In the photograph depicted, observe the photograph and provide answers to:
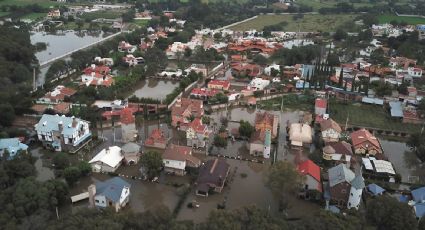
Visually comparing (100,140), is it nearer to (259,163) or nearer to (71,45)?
(259,163)

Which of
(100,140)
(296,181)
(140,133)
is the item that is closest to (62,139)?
(100,140)

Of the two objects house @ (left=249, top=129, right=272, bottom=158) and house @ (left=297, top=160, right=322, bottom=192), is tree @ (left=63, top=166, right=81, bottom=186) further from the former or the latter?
house @ (left=297, top=160, right=322, bottom=192)

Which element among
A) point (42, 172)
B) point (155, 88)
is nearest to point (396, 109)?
point (155, 88)

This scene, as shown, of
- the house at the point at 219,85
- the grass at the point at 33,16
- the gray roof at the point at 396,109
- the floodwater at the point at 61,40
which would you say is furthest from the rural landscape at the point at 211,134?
the grass at the point at 33,16

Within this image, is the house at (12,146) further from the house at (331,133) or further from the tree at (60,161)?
the house at (331,133)

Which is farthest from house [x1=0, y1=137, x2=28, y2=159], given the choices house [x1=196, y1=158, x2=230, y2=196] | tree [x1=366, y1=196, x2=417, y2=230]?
tree [x1=366, y1=196, x2=417, y2=230]

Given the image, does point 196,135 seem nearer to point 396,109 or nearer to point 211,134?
point 211,134
